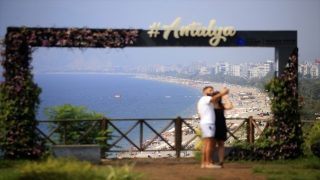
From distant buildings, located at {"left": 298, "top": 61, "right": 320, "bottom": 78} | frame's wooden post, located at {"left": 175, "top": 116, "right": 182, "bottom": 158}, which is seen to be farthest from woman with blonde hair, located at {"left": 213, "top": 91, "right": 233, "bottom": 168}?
distant buildings, located at {"left": 298, "top": 61, "right": 320, "bottom": 78}

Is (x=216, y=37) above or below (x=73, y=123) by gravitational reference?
above

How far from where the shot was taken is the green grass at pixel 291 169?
1177 cm

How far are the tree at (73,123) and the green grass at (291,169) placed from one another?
190 inches

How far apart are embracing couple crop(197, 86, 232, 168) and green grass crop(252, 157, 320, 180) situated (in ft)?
3.69

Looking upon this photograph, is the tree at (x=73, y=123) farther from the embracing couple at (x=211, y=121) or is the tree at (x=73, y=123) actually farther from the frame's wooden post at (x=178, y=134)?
the embracing couple at (x=211, y=121)

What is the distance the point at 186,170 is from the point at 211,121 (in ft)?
4.42

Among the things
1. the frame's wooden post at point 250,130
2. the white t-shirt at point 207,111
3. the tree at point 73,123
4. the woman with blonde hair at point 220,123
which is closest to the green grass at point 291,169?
the woman with blonde hair at point 220,123

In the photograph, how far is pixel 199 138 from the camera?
15.5 metres

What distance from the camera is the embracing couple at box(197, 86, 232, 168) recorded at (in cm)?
1266

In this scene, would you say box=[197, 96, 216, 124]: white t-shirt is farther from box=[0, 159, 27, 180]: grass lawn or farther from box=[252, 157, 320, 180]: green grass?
box=[0, 159, 27, 180]: grass lawn

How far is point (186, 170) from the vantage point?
12.8 m

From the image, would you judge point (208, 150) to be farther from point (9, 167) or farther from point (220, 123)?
point (9, 167)

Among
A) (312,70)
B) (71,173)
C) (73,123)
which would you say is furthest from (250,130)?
(312,70)

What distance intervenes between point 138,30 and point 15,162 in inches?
191
